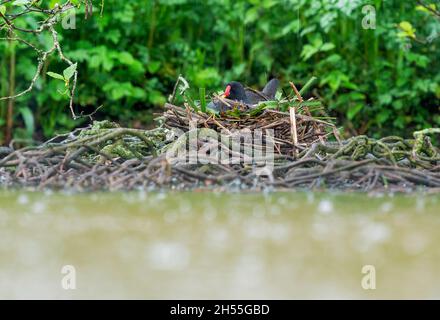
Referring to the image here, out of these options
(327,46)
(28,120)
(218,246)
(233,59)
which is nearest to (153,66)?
(233,59)

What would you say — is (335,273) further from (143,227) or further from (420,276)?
(143,227)

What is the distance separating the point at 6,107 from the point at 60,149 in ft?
14.6

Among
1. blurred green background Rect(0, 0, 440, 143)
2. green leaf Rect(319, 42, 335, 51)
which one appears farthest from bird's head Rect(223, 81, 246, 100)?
green leaf Rect(319, 42, 335, 51)

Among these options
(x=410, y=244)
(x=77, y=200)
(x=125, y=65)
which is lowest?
(x=410, y=244)

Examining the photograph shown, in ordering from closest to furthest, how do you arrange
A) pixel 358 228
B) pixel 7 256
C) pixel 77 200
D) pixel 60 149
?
1. pixel 7 256
2. pixel 358 228
3. pixel 77 200
4. pixel 60 149

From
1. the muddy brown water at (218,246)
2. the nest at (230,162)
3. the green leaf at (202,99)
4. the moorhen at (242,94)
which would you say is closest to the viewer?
the muddy brown water at (218,246)

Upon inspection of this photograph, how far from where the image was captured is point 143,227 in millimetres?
2336

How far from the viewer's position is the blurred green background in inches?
294

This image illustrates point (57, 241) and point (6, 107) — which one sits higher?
point (6, 107)

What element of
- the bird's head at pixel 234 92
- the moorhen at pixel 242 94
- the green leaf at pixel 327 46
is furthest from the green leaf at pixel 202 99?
the green leaf at pixel 327 46

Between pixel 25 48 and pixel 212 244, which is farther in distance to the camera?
pixel 25 48

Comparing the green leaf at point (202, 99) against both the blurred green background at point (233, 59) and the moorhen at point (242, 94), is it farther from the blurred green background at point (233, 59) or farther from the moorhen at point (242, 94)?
the blurred green background at point (233, 59)

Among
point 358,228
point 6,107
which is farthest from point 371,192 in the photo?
point 6,107

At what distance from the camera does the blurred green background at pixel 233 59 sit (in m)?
7.47
